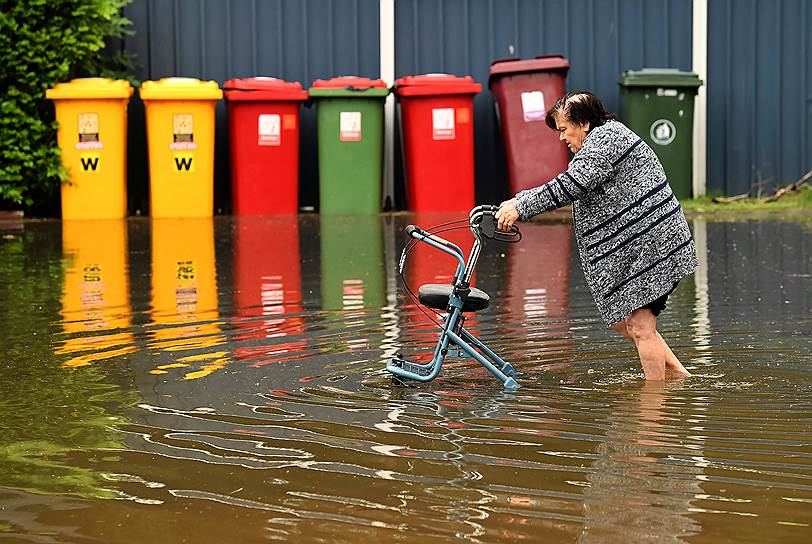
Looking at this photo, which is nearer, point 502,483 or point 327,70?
point 502,483

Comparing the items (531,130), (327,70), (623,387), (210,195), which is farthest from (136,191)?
(623,387)

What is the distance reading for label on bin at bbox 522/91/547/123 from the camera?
15773 mm

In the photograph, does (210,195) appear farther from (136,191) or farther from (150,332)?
(150,332)

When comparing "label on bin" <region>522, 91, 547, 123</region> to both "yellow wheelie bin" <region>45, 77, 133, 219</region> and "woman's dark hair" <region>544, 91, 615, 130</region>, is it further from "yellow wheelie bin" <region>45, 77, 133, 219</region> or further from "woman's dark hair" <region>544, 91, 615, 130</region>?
"woman's dark hair" <region>544, 91, 615, 130</region>

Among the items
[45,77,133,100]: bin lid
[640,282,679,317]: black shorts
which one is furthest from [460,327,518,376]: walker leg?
[45,77,133,100]: bin lid

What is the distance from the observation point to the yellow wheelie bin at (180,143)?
15.6 metres

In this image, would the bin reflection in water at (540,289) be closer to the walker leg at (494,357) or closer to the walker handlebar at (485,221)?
the walker leg at (494,357)

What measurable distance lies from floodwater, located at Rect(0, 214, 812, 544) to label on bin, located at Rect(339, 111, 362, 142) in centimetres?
698

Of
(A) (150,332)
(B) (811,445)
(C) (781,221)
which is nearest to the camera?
(B) (811,445)

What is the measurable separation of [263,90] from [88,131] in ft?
6.31

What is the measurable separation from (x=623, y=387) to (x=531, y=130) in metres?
10.8

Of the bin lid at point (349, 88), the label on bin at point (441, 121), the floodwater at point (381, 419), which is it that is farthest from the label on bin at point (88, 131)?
the floodwater at point (381, 419)

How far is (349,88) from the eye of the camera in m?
16.0

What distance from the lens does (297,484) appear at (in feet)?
12.6
